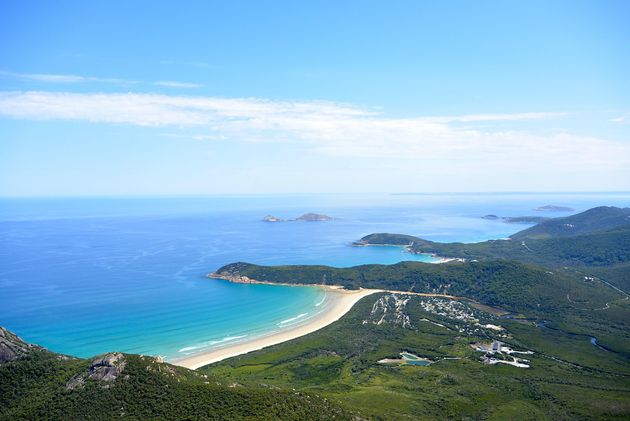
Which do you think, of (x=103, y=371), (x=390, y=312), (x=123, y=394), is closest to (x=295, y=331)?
(x=390, y=312)

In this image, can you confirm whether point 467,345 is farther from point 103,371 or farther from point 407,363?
point 103,371

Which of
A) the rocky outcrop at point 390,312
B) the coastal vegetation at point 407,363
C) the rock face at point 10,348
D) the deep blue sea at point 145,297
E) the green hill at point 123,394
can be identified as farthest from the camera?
the rocky outcrop at point 390,312

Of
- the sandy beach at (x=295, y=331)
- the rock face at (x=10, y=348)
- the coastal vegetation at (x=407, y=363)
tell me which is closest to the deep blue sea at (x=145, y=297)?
the sandy beach at (x=295, y=331)

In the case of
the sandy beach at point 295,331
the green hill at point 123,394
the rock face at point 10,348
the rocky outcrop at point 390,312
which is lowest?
the sandy beach at point 295,331

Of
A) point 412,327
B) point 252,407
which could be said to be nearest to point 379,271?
point 412,327

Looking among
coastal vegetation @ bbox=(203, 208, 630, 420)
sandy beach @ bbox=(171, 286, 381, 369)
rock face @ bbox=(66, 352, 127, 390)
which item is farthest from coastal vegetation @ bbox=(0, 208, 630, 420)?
sandy beach @ bbox=(171, 286, 381, 369)

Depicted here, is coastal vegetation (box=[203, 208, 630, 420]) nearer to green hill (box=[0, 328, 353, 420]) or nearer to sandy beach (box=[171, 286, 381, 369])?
sandy beach (box=[171, 286, 381, 369])

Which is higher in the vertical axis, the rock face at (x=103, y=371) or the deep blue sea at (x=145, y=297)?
the rock face at (x=103, y=371)

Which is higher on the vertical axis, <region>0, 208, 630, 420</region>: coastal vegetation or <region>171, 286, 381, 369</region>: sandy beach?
<region>0, 208, 630, 420</region>: coastal vegetation

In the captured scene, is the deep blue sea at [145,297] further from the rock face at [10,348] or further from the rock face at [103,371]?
the rock face at [103,371]
